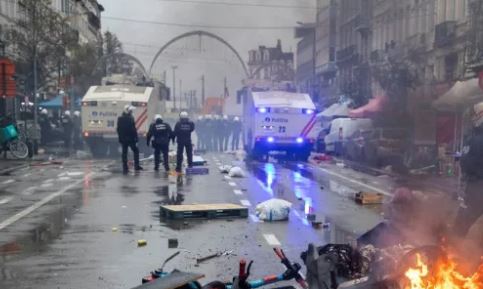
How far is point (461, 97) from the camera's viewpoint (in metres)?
18.7

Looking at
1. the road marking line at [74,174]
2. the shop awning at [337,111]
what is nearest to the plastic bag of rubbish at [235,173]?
the road marking line at [74,174]

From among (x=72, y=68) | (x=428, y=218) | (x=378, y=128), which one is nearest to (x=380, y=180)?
(x=378, y=128)

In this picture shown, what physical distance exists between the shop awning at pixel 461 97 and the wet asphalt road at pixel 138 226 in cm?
459

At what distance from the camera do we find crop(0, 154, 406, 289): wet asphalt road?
6.23 m

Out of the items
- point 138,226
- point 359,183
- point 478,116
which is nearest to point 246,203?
point 138,226

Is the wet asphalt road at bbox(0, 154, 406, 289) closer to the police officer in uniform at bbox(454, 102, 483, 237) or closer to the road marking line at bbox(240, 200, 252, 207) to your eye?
the road marking line at bbox(240, 200, 252, 207)

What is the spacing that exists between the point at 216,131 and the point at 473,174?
27.4 meters

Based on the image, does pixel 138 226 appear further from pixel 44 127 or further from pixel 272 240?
pixel 44 127

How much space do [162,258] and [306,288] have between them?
2530 mm

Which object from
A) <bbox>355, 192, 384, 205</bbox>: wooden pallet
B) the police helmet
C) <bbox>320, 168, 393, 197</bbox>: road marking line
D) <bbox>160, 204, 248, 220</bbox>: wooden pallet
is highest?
the police helmet

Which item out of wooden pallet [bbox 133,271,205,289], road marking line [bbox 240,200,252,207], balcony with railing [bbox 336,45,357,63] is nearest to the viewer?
wooden pallet [bbox 133,271,205,289]

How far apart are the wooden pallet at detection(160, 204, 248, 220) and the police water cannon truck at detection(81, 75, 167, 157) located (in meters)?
14.3

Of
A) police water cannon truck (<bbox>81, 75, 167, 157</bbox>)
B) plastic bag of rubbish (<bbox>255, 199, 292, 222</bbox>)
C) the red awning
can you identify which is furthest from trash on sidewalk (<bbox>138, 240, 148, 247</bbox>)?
the red awning

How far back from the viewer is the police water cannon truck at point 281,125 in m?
22.7
